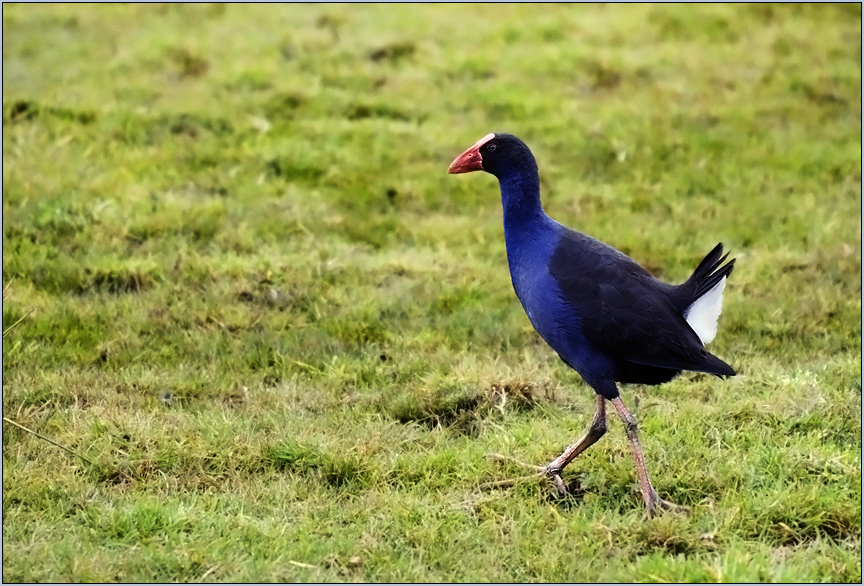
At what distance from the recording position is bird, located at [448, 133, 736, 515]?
4527mm

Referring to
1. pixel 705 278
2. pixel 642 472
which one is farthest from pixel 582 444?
pixel 705 278

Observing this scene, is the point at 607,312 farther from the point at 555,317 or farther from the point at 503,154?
the point at 503,154

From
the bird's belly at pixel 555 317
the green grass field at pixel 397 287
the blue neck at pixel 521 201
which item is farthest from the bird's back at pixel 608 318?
the green grass field at pixel 397 287

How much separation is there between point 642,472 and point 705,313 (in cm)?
80

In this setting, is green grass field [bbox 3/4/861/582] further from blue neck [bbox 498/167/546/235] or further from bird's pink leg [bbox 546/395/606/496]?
blue neck [bbox 498/167/546/235]

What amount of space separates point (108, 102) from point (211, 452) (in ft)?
19.4

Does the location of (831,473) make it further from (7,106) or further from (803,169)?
(7,106)

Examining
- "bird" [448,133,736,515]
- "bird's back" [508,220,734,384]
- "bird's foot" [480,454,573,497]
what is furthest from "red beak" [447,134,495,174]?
"bird's foot" [480,454,573,497]

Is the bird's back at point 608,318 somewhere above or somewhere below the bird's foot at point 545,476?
above

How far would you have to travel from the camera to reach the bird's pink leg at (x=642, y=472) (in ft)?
14.6

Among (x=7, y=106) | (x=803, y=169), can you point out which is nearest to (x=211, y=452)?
(x=7, y=106)

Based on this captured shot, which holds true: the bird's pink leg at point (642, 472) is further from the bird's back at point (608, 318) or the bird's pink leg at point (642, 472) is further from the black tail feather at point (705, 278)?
the black tail feather at point (705, 278)

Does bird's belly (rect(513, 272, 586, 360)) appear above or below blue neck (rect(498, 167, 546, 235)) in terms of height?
below

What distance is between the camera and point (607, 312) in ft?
14.9
